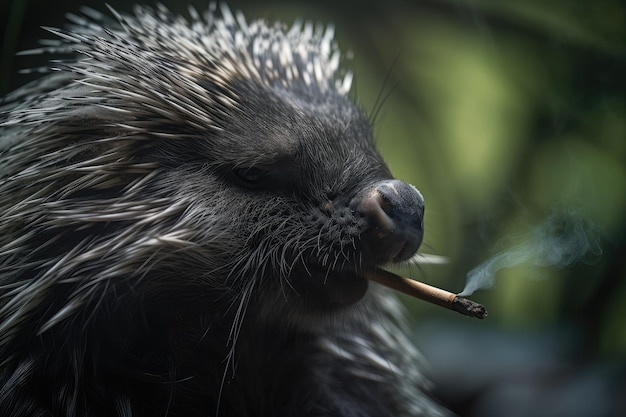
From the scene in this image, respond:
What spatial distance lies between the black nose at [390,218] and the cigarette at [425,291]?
55mm

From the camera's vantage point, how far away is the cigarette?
119cm

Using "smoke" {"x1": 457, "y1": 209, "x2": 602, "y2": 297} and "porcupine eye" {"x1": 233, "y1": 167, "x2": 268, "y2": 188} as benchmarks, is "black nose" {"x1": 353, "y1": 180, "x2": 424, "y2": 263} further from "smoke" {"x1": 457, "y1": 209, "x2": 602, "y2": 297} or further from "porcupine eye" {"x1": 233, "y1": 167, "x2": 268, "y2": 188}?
"smoke" {"x1": 457, "y1": 209, "x2": 602, "y2": 297}

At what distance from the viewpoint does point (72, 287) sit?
1304mm

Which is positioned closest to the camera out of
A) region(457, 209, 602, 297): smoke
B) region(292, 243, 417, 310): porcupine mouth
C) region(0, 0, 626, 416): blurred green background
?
region(292, 243, 417, 310): porcupine mouth

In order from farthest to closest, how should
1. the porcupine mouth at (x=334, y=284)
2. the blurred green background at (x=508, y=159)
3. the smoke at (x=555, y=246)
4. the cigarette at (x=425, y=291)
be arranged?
1. the blurred green background at (x=508, y=159)
2. the smoke at (x=555, y=246)
3. the porcupine mouth at (x=334, y=284)
4. the cigarette at (x=425, y=291)

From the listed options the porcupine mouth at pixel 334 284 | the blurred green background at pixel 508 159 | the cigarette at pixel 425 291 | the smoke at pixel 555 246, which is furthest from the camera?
the blurred green background at pixel 508 159

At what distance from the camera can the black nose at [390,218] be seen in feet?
4.06

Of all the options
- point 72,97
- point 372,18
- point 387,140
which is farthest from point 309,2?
point 72,97

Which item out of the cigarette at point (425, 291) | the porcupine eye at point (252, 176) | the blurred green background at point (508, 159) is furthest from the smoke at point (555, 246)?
the porcupine eye at point (252, 176)

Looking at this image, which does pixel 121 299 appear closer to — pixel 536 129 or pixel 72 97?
pixel 72 97

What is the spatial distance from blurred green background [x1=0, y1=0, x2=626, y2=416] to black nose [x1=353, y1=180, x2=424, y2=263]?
0.53m

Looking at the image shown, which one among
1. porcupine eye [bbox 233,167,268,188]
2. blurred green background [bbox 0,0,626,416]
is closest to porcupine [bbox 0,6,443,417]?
porcupine eye [bbox 233,167,268,188]

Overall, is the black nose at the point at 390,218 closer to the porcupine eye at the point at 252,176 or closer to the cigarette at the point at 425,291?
the cigarette at the point at 425,291

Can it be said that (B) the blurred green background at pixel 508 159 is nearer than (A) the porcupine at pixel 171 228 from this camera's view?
No
